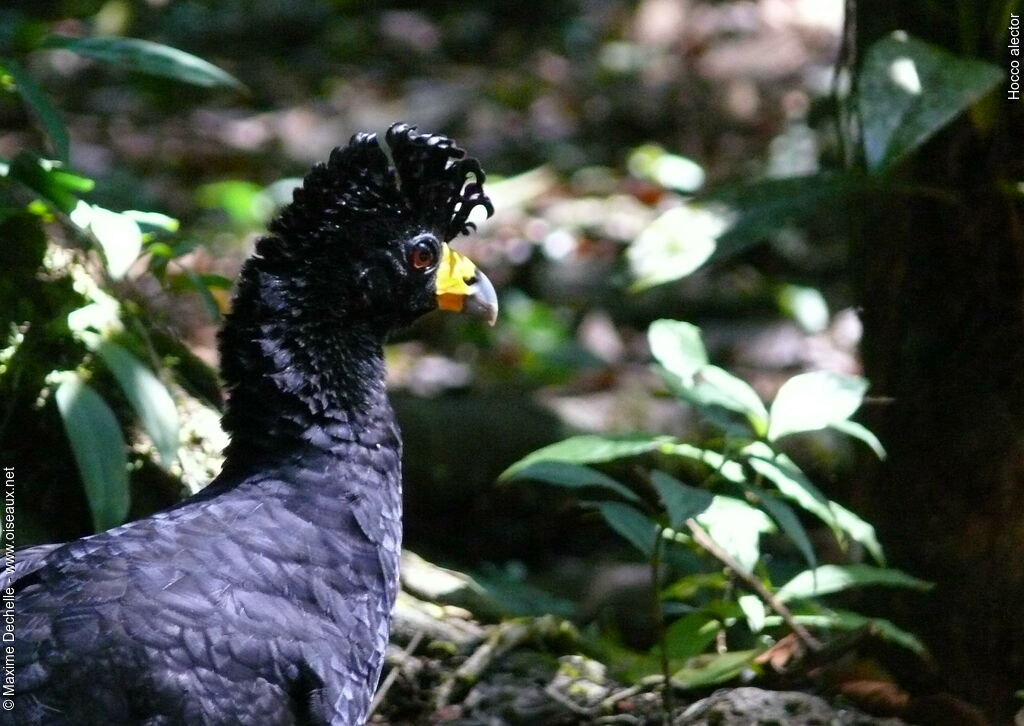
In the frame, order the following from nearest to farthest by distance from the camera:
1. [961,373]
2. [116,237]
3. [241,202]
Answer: [116,237] < [961,373] < [241,202]

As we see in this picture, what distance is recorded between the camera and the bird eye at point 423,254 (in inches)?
134

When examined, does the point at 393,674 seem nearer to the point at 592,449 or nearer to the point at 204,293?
the point at 592,449

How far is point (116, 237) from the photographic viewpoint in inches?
134

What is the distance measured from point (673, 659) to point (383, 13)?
9.13 m

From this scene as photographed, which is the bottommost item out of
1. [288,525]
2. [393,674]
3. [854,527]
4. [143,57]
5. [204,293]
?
[393,674]

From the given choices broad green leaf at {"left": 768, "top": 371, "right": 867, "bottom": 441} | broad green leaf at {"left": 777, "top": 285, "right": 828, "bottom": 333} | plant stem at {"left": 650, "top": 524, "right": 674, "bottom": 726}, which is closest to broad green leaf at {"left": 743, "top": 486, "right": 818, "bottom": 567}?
broad green leaf at {"left": 768, "top": 371, "right": 867, "bottom": 441}

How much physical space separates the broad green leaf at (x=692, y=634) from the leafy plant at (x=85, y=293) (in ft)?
4.69

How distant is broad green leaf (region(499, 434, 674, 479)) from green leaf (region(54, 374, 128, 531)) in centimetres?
96

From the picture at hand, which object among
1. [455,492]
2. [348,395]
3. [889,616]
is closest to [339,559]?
[348,395]

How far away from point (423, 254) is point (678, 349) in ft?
2.32

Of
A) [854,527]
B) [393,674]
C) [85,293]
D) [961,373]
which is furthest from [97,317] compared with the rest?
[961,373]

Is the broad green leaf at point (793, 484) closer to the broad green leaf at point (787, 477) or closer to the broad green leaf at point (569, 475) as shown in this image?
the broad green leaf at point (787, 477)

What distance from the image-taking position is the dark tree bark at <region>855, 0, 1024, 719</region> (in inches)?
150

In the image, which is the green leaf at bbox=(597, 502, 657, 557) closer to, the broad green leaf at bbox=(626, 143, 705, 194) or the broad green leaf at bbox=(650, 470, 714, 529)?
the broad green leaf at bbox=(650, 470, 714, 529)
